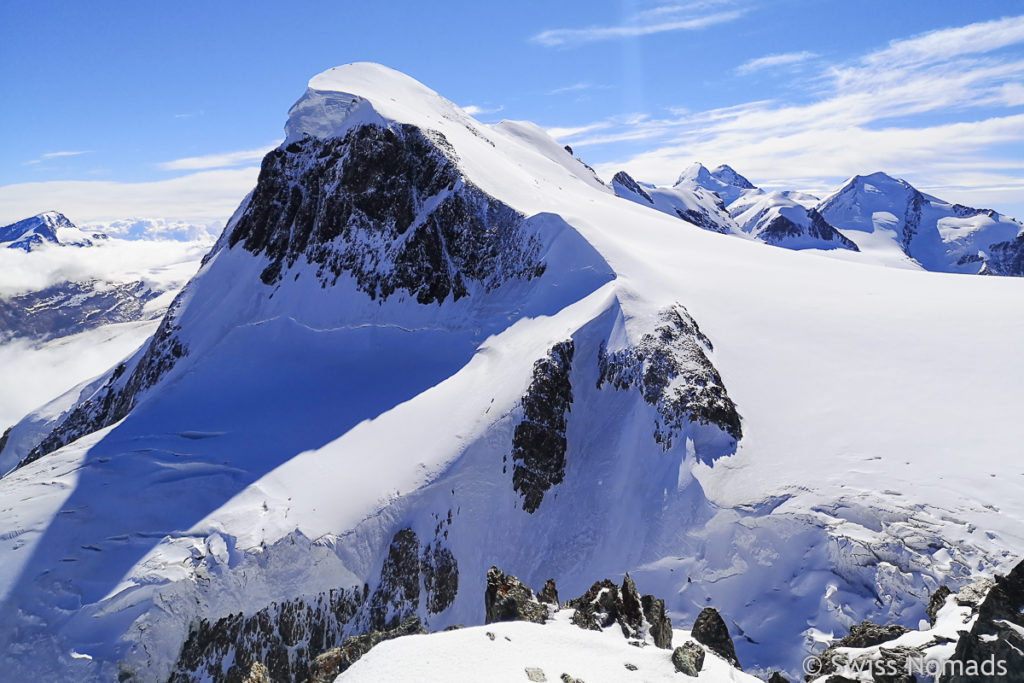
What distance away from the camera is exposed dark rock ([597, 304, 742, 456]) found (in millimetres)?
27266

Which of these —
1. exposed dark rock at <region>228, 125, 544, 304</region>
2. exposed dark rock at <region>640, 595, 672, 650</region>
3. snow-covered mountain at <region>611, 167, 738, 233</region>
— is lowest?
exposed dark rock at <region>640, 595, 672, 650</region>

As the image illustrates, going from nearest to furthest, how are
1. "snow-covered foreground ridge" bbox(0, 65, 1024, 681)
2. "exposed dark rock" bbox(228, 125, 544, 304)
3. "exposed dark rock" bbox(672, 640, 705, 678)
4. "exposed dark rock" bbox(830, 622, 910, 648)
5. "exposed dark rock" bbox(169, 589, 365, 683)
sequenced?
"exposed dark rock" bbox(672, 640, 705, 678) < "exposed dark rock" bbox(830, 622, 910, 648) < "snow-covered foreground ridge" bbox(0, 65, 1024, 681) < "exposed dark rock" bbox(169, 589, 365, 683) < "exposed dark rock" bbox(228, 125, 544, 304)

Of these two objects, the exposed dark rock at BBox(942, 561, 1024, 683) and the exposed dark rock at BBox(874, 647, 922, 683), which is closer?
the exposed dark rock at BBox(942, 561, 1024, 683)

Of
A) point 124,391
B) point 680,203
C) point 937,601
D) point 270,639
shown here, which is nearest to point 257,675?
point 270,639

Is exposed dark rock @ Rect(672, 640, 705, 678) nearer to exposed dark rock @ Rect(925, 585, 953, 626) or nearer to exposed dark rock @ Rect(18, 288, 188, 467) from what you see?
exposed dark rock @ Rect(925, 585, 953, 626)

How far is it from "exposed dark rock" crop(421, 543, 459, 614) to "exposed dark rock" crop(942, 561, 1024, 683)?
69.9 feet

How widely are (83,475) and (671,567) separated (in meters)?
32.5

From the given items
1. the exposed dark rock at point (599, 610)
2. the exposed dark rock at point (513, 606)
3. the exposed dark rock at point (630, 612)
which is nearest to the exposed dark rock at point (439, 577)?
the exposed dark rock at point (513, 606)

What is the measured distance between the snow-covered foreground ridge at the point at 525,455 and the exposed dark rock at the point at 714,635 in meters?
2.71

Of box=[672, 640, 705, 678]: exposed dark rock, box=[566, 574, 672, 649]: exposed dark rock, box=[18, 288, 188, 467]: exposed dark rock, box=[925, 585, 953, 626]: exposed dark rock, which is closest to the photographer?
box=[672, 640, 705, 678]: exposed dark rock

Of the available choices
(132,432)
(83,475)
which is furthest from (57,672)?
(132,432)

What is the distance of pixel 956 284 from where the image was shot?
129 feet

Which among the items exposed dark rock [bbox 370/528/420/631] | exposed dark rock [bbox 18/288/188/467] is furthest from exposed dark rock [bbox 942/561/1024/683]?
exposed dark rock [bbox 18/288/188/467]

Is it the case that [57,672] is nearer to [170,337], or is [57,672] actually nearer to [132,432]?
[132,432]
